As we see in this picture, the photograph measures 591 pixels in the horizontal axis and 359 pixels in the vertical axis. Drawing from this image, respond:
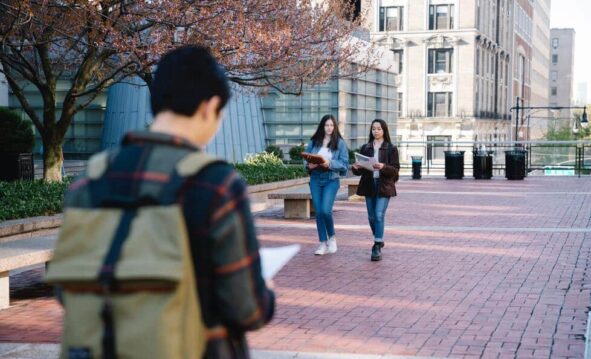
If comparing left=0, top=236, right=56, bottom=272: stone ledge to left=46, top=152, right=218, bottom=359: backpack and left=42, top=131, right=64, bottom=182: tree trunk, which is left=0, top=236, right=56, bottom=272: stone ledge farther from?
left=42, top=131, right=64, bottom=182: tree trunk

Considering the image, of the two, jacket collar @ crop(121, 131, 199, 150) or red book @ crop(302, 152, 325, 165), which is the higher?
jacket collar @ crop(121, 131, 199, 150)

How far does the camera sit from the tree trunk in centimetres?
1697

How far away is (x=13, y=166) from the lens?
20984mm

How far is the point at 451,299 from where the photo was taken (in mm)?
9375

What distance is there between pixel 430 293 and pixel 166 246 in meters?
7.46

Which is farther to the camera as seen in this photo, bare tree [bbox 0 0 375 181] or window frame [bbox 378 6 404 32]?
window frame [bbox 378 6 404 32]

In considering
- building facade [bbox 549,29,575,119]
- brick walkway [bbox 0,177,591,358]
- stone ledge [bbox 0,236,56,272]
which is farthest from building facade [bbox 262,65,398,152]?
building facade [bbox 549,29,575,119]

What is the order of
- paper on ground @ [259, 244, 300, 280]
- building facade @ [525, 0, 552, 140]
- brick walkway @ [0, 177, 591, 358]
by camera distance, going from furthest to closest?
1. building facade @ [525, 0, 552, 140]
2. brick walkway @ [0, 177, 591, 358]
3. paper on ground @ [259, 244, 300, 280]

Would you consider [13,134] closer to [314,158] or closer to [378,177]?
[314,158]

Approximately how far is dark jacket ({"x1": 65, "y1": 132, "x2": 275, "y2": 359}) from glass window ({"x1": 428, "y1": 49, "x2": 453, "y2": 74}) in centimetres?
7247

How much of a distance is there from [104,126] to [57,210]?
16256 mm

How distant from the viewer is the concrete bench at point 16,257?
28.3ft

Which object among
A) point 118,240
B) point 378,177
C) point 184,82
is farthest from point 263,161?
point 118,240

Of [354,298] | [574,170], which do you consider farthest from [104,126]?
[354,298]
